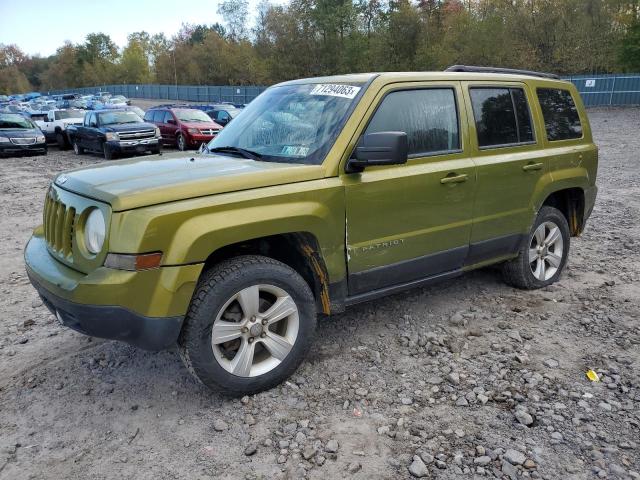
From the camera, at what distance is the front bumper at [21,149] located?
18.1 metres

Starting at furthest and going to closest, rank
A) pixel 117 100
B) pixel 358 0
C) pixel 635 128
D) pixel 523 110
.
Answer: pixel 358 0 < pixel 117 100 < pixel 635 128 < pixel 523 110

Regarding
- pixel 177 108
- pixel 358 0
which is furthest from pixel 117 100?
pixel 177 108

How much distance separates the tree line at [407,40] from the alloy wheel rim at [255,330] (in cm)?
4014

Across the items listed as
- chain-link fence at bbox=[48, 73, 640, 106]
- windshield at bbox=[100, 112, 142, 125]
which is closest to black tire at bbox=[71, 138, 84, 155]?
windshield at bbox=[100, 112, 142, 125]

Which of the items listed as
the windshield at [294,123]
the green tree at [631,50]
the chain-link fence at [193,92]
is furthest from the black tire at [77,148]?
the green tree at [631,50]

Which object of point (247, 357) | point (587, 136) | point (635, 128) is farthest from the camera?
point (635, 128)

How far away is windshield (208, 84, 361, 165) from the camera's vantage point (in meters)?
3.69

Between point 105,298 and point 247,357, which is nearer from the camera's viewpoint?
point 105,298

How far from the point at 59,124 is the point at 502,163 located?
20.6 meters

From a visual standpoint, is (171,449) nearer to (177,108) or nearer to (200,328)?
(200,328)

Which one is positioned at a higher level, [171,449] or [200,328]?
[200,328]

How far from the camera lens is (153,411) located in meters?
3.31

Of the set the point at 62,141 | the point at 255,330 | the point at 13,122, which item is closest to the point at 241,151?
the point at 255,330

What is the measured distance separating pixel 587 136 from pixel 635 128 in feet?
62.1
